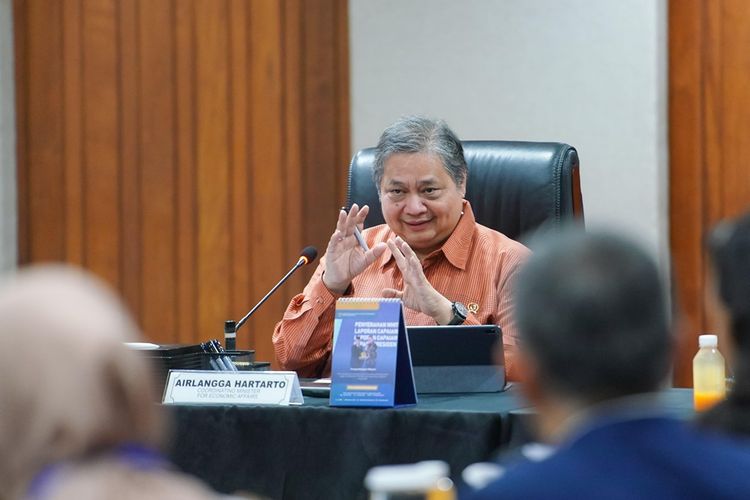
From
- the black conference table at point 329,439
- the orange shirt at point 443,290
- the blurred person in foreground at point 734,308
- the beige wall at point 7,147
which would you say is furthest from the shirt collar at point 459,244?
the beige wall at point 7,147

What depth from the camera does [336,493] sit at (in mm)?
2402

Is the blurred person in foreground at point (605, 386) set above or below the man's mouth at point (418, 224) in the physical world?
below

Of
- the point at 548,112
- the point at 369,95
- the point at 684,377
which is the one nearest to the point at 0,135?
the point at 369,95

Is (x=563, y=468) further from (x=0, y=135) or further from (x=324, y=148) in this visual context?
(x=0, y=135)

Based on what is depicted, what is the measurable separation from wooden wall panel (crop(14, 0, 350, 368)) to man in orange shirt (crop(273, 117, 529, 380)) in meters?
1.33

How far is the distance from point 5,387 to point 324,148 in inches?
151

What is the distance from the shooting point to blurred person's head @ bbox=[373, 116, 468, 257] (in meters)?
3.35

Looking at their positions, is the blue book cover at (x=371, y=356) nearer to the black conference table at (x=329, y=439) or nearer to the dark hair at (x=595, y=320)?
the black conference table at (x=329, y=439)

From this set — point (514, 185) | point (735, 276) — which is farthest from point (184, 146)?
point (735, 276)

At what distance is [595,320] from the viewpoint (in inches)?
41.8

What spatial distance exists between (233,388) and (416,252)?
102cm

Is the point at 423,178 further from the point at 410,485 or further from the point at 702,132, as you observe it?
the point at 410,485

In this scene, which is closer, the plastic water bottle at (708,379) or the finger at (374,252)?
the plastic water bottle at (708,379)

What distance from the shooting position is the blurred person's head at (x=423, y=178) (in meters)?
3.35
